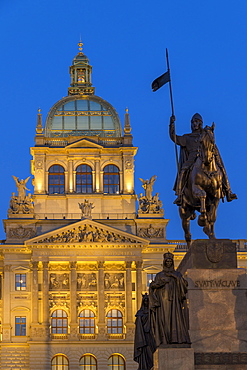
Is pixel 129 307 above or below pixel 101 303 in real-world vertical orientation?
below

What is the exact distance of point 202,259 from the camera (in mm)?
22891

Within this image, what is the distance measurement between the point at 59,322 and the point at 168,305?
189ft

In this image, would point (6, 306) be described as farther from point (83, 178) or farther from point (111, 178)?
point (111, 178)

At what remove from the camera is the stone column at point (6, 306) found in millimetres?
77438

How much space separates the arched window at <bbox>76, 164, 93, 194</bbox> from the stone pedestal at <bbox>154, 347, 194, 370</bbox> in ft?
210

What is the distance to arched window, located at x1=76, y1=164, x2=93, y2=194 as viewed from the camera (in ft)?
279

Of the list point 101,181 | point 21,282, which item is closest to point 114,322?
point 21,282

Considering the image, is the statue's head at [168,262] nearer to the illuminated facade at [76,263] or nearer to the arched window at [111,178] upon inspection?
the illuminated facade at [76,263]

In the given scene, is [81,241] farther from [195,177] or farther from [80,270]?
[195,177]

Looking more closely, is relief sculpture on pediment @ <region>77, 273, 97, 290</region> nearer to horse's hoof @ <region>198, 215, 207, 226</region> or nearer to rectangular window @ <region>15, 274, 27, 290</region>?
rectangular window @ <region>15, 274, 27, 290</region>

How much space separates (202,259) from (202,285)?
621 mm

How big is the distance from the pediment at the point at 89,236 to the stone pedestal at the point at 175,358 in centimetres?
5702

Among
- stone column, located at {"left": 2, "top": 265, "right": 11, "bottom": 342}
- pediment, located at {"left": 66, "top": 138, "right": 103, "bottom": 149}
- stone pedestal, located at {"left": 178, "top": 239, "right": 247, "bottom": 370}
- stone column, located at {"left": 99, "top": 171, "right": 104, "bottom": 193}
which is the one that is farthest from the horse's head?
pediment, located at {"left": 66, "top": 138, "right": 103, "bottom": 149}

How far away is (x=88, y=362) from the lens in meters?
77.6
